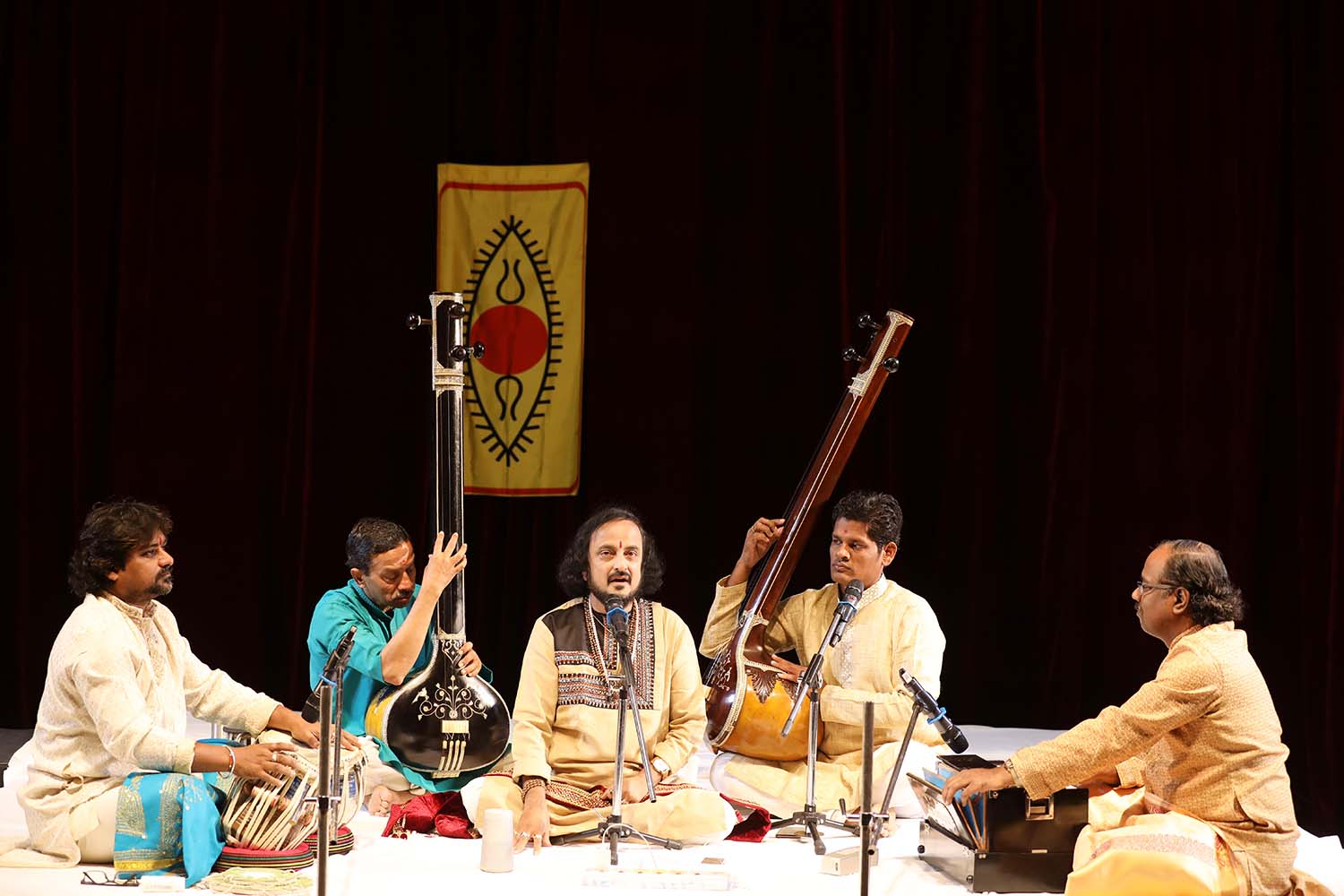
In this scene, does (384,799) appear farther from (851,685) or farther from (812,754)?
(851,685)

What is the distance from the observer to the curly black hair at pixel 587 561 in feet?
15.0

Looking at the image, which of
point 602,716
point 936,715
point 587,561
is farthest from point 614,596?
point 936,715

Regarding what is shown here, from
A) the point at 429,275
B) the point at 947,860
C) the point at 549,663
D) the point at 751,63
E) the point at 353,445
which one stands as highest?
the point at 751,63

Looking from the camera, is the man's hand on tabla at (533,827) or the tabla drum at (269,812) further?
the man's hand on tabla at (533,827)

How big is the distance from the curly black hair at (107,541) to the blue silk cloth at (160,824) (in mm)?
526

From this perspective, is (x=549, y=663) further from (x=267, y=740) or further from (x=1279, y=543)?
(x=1279, y=543)

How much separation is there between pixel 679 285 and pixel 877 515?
1.95 metres

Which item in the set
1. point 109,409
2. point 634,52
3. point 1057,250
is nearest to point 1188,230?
point 1057,250

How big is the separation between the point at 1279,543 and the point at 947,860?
2.32 metres

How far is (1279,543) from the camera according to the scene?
578cm

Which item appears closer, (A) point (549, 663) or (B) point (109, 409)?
(A) point (549, 663)

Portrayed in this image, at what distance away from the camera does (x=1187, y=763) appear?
3.74 meters

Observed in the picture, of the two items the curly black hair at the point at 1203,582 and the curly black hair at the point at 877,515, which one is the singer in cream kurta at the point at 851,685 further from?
the curly black hair at the point at 1203,582

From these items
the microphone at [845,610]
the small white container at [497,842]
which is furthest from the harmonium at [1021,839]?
the small white container at [497,842]
